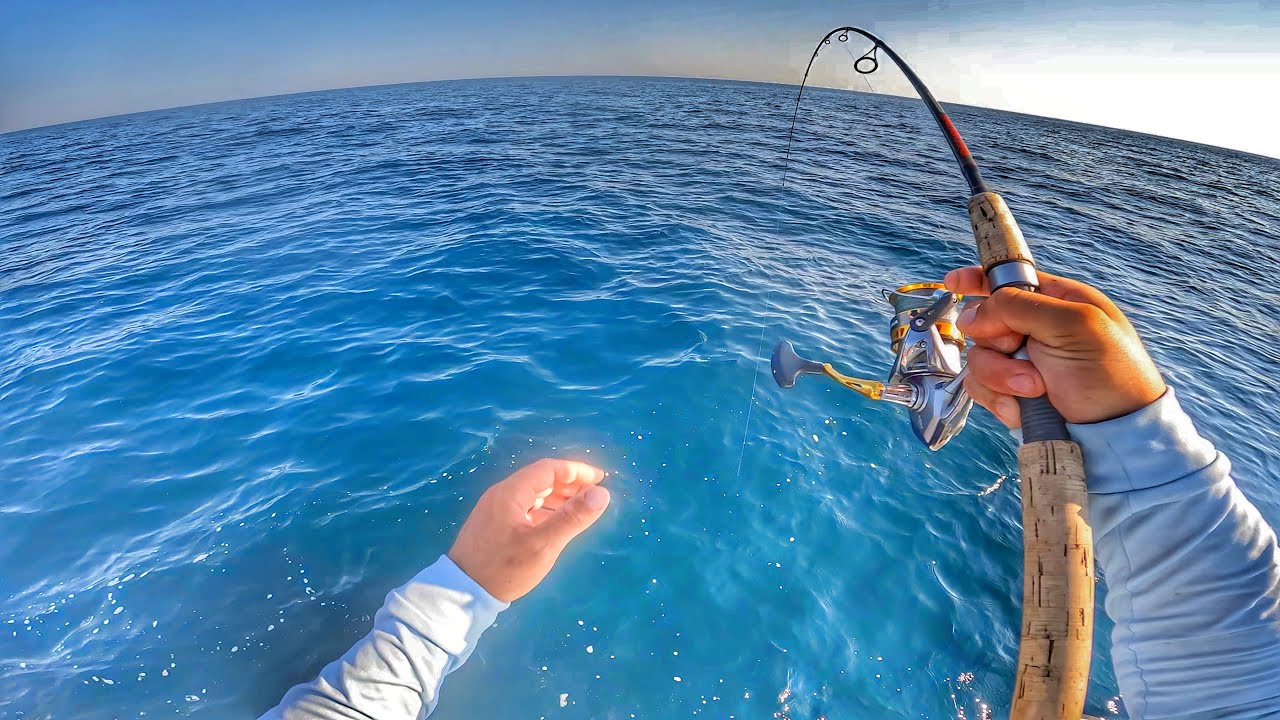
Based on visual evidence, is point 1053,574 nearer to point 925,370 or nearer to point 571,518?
point 571,518

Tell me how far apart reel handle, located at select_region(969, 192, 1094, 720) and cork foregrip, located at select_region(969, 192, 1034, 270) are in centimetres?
44

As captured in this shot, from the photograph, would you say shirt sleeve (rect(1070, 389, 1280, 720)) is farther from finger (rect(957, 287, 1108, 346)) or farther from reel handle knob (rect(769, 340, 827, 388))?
reel handle knob (rect(769, 340, 827, 388))

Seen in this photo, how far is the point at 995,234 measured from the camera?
174 cm

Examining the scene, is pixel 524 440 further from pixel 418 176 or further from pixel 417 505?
pixel 418 176

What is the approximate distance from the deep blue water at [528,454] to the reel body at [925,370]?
4.67 ft

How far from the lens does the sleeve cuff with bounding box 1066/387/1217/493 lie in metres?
1.13

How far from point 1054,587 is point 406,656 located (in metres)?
1.55

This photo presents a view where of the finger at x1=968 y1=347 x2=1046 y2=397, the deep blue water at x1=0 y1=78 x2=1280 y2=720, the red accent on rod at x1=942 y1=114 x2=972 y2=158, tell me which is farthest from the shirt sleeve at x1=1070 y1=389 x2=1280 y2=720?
the deep blue water at x1=0 y1=78 x2=1280 y2=720

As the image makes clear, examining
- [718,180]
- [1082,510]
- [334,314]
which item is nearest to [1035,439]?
[1082,510]

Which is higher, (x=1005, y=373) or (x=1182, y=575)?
(x=1005, y=373)

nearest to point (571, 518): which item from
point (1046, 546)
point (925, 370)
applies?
point (1046, 546)

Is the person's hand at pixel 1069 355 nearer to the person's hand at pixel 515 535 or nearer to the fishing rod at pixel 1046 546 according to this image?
the fishing rod at pixel 1046 546

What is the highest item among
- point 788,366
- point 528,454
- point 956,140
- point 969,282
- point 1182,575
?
point 956,140

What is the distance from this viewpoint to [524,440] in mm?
4223
